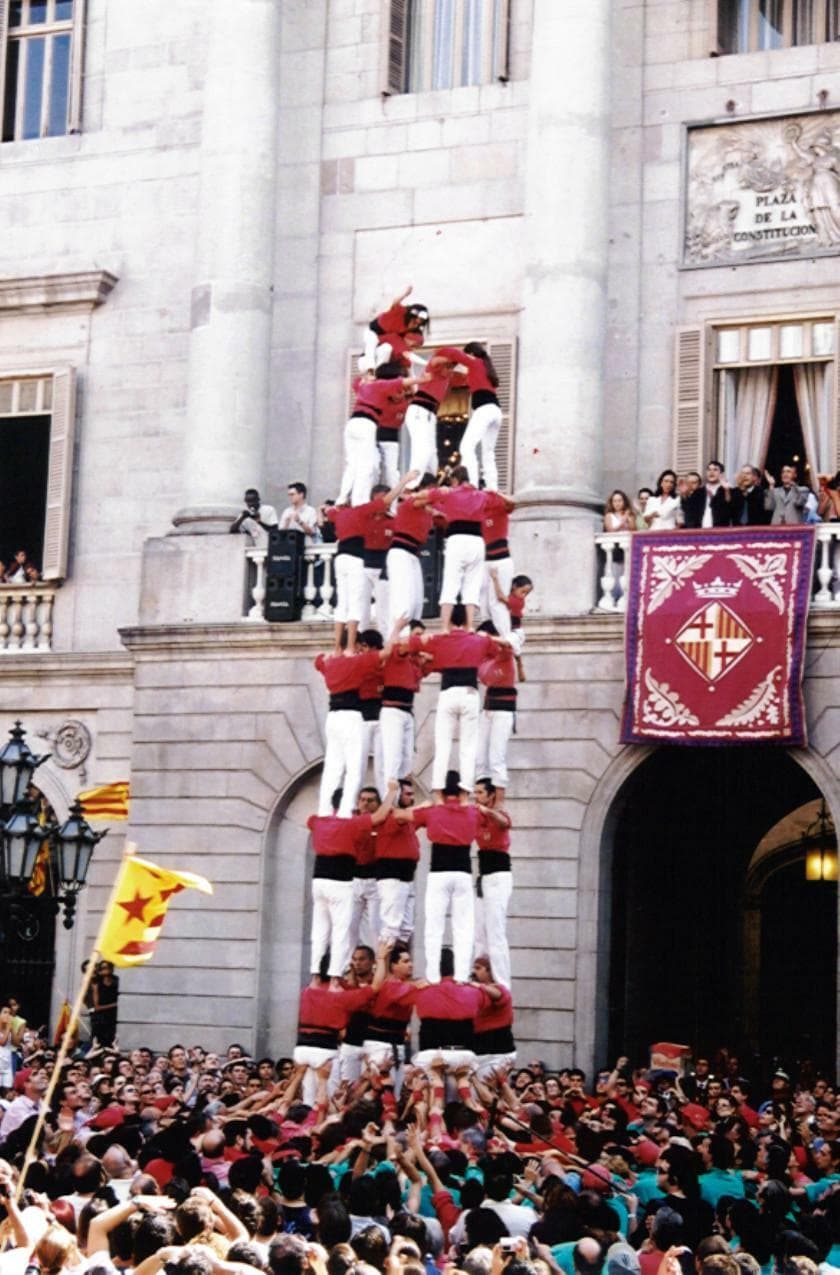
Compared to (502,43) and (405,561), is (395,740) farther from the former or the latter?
(502,43)

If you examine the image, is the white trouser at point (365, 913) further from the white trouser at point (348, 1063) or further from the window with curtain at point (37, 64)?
the window with curtain at point (37, 64)

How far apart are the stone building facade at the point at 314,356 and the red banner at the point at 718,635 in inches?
20.6

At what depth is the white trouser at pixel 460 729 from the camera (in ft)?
81.8

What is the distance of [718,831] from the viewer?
35719mm

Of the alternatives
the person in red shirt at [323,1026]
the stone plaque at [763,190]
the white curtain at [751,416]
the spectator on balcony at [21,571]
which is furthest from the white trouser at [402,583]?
the spectator on balcony at [21,571]

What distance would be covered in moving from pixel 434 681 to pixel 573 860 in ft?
9.02

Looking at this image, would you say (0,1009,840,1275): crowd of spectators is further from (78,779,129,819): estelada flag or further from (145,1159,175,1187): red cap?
(78,779,129,819): estelada flag

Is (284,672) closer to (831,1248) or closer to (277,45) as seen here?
(277,45)

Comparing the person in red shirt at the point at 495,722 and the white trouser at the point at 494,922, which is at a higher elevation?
the person in red shirt at the point at 495,722

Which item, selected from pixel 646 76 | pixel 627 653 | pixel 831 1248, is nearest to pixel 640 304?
pixel 646 76

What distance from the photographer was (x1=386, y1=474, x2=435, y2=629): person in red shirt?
2550 centimetres

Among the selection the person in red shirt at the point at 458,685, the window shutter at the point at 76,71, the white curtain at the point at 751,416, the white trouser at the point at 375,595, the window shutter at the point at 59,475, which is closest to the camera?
the person in red shirt at the point at 458,685

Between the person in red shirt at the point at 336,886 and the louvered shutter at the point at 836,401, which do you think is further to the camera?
the louvered shutter at the point at 836,401

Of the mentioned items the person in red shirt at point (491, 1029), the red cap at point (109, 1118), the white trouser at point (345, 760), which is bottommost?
the red cap at point (109, 1118)
